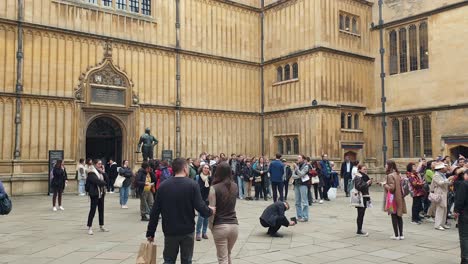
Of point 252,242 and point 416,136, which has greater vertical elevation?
point 416,136

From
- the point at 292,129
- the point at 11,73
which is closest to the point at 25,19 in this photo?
the point at 11,73

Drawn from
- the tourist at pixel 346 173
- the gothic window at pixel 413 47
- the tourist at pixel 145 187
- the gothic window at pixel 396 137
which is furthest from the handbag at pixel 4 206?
the gothic window at pixel 413 47

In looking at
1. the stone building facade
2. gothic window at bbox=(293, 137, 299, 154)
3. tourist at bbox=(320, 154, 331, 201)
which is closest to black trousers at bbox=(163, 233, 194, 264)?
tourist at bbox=(320, 154, 331, 201)

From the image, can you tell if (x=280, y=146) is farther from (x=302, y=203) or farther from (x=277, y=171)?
(x=302, y=203)

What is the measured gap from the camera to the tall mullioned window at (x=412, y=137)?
21.1 metres

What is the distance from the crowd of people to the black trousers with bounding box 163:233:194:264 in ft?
0.04

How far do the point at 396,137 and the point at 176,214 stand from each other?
2009cm

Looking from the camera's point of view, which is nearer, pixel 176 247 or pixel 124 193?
pixel 176 247

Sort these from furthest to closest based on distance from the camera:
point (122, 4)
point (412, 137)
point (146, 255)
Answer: point (412, 137)
point (122, 4)
point (146, 255)

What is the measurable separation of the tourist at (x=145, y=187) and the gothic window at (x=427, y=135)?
49.4ft

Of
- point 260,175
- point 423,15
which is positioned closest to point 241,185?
point 260,175

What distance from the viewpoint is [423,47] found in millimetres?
21469

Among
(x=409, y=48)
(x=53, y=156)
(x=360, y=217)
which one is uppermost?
(x=409, y=48)

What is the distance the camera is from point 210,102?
2278 centimetres
